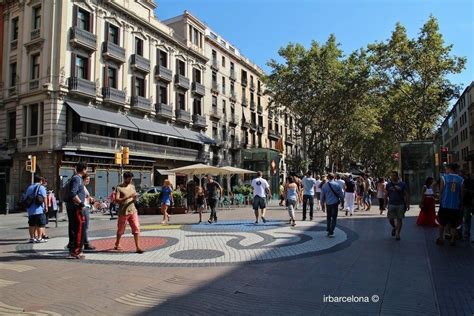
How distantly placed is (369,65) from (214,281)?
29.9m

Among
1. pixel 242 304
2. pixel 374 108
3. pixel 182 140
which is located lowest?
pixel 242 304

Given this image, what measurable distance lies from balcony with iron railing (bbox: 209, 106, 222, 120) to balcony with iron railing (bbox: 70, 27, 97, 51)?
17.7 meters

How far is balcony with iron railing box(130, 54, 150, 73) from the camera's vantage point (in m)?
33.7

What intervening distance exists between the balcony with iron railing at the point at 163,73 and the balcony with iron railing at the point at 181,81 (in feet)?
2.82

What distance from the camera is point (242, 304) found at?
5156 mm

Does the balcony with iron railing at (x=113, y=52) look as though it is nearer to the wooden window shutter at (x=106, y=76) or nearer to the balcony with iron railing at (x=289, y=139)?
the wooden window shutter at (x=106, y=76)

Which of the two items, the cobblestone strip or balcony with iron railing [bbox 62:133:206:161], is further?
balcony with iron railing [bbox 62:133:206:161]

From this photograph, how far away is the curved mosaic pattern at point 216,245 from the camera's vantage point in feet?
26.6

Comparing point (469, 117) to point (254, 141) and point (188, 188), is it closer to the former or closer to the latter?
point (254, 141)

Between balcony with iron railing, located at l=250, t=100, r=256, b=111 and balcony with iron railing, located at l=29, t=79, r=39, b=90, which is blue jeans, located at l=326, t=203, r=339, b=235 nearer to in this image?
balcony with iron railing, located at l=29, t=79, r=39, b=90

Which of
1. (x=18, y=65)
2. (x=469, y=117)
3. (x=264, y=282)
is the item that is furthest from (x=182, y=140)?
(x=469, y=117)

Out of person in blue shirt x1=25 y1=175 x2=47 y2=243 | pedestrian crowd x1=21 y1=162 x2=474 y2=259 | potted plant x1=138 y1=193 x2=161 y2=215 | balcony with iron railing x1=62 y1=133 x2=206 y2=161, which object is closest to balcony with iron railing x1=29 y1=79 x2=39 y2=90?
balcony with iron railing x1=62 y1=133 x2=206 y2=161

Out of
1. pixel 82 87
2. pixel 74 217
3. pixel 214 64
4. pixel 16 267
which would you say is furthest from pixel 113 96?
pixel 16 267

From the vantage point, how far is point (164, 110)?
121ft
